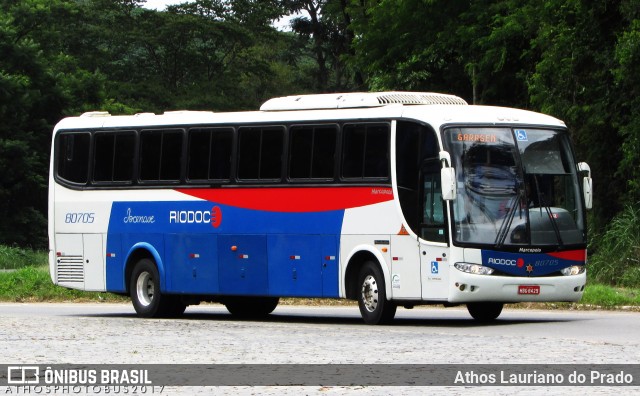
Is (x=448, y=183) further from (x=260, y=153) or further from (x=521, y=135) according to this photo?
(x=260, y=153)

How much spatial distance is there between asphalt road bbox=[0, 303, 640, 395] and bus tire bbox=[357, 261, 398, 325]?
350 mm

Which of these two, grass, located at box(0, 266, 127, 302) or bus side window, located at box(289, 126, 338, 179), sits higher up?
bus side window, located at box(289, 126, 338, 179)

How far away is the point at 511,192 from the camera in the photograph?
22.2 m

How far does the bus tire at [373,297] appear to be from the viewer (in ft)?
74.3

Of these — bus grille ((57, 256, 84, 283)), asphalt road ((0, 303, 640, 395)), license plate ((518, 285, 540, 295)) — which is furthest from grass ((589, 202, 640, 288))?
bus grille ((57, 256, 84, 283))

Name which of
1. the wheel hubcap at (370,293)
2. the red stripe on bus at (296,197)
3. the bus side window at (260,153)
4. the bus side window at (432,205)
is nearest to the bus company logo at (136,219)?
the red stripe on bus at (296,197)

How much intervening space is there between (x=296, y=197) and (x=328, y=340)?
5658 mm

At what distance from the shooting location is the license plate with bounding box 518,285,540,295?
22.0 m

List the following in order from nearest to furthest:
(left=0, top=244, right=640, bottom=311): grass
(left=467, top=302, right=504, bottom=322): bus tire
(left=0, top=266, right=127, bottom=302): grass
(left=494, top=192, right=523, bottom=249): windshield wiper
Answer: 1. (left=494, top=192, right=523, bottom=249): windshield wiper
2. (left=467, top=302, right=504, bottom=322): bus tire
3. (left=0, top=244, right=640, bottom=311): grass
4. (left=0, top=266, right=127, bottom=302): grass

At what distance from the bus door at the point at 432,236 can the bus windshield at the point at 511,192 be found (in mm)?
288

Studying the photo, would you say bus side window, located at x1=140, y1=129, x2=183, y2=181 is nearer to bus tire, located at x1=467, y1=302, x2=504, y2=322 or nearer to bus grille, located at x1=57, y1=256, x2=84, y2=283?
bus grille, located at x1=57, y1=256, x2=84, y2=283

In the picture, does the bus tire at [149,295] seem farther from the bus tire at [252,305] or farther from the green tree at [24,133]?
the green tree at [24,133]

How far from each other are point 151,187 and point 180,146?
0.91 m

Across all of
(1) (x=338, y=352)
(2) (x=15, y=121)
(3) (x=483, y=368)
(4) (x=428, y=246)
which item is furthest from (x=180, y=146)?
(2) (x=15, y=121)
